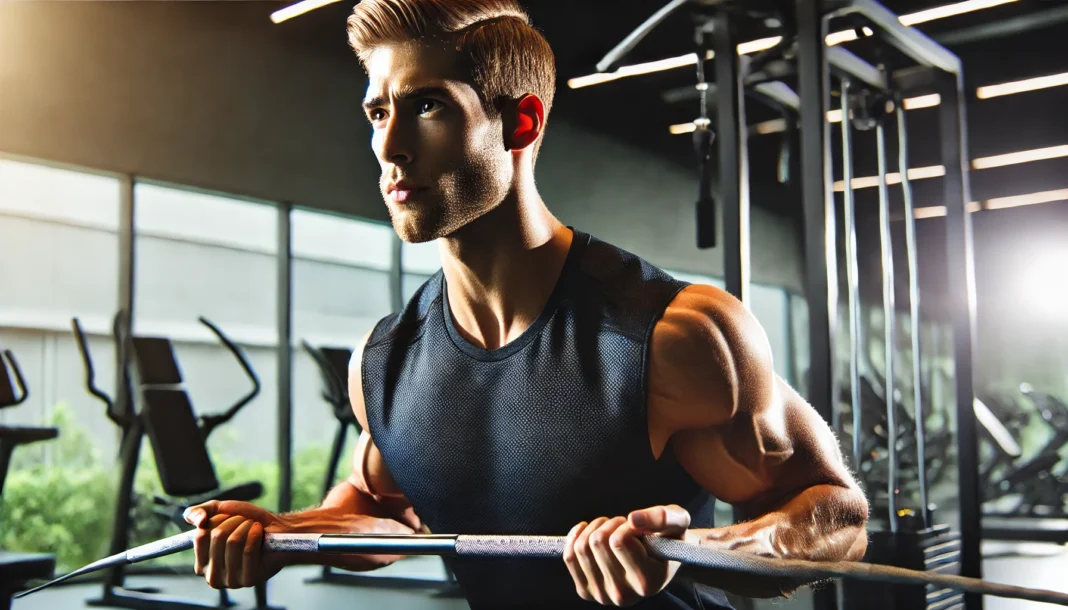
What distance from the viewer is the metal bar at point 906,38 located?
8.64 feet

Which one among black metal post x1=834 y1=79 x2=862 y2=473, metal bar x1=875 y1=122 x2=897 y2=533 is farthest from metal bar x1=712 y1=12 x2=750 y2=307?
metal bar x1=875 y1=122 x2=897 y2=533

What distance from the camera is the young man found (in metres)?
1.26

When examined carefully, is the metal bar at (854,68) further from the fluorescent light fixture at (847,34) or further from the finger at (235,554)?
the finger at (235,554)

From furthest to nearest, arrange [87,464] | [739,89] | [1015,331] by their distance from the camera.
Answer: [87,464] → [1015,331] → [739,89]

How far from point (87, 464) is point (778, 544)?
3.65 metres

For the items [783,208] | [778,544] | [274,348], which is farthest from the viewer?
[274,348]

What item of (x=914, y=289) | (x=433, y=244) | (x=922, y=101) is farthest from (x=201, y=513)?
(x=433, y=244)

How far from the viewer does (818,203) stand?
8.14ft

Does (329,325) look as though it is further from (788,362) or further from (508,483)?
(508,483)

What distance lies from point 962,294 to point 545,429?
223 centimetres

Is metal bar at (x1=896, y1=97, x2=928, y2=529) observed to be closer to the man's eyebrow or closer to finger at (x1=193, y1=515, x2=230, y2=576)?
the man's eyebrow

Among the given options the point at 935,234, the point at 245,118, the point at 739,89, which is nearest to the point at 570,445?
the point at 739,89

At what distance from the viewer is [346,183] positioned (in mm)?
4859

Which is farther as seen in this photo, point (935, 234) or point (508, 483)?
point (935, 234)
